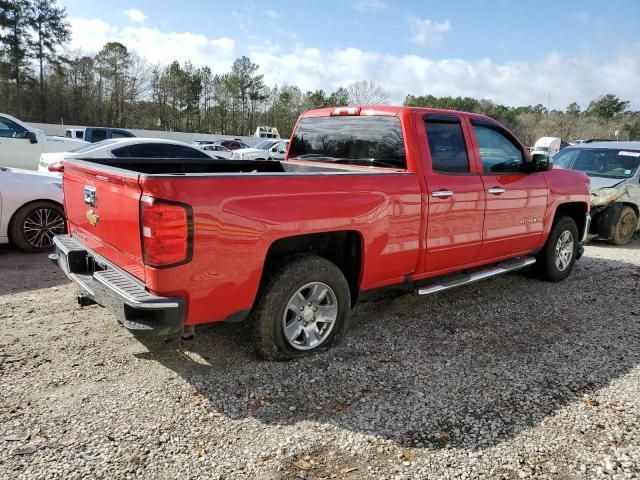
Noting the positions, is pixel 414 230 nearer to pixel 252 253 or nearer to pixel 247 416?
pixel 252 253

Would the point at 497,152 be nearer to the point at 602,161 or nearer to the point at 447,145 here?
the point at 447,145

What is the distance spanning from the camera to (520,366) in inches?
148

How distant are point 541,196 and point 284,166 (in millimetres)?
2895

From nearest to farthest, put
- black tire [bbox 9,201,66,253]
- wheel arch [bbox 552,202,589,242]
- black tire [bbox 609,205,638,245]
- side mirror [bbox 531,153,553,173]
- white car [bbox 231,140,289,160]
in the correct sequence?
side mirror [bbox 531,153,553,173] < wheel arch [bbox 552,202,589,242] < black tire [bbox 9,201,66,253] < black tire [bbox 609,205,638,245] < white car [bbox 231,140,289,160]

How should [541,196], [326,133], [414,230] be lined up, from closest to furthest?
[414,230] < [326,133] < [541,196]

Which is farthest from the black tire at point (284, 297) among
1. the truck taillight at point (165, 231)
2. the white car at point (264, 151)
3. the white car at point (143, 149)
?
the white car at point (264, 151)

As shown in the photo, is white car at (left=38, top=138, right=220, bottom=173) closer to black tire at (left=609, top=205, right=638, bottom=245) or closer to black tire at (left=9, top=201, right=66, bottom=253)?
black tire at (left=9, top=201, right=66, bottom=253)

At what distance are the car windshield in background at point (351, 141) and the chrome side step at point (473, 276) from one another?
1.10 m

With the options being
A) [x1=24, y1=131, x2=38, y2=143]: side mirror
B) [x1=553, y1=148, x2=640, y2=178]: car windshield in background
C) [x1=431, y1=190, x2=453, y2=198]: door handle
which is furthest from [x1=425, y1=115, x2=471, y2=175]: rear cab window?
[x1=24, y1=131, x2=38, y2=143]: side mirror

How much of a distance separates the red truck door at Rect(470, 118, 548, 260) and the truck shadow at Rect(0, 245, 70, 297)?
4595mm

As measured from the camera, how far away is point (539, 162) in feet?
16.8

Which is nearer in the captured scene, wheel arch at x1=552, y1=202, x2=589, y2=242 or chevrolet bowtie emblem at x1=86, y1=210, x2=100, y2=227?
chevrolet bowtie emblem at x1=86, y1=210, x2=100, y2=227

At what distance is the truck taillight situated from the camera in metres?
2.72

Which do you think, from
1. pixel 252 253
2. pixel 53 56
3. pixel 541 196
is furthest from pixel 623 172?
pixel 53 56
